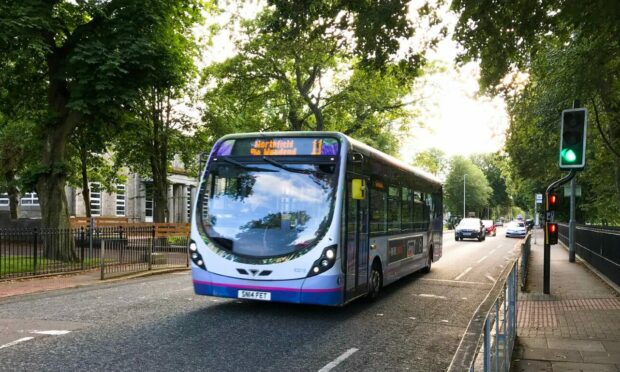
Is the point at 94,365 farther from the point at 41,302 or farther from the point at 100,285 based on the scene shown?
the point at 100,285

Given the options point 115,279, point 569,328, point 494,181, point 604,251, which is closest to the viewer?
point 569,328

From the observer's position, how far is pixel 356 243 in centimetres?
938

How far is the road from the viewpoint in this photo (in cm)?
617

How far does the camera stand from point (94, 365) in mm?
5859

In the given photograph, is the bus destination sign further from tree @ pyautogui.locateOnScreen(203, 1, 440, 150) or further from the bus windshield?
tree @ pyautogui.locateOnScreen(203, 1, 440, 150)

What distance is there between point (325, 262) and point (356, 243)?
3.57 ft

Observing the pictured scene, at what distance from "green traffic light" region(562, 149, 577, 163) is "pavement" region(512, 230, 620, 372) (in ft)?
9.00

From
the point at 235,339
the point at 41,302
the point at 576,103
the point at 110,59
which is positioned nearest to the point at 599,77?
the point at 576,103

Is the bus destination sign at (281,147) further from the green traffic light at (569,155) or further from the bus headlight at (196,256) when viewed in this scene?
the green traffic light at (569,155)

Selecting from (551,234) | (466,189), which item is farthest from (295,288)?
(466,189)

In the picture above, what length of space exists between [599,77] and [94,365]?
9.78 metres

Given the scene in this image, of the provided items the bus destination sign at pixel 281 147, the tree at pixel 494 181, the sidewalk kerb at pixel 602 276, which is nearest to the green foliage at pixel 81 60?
the bus destination sign at pixel 281 147

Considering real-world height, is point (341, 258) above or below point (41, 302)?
above

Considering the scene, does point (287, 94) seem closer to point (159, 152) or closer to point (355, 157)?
point (159, 152)
